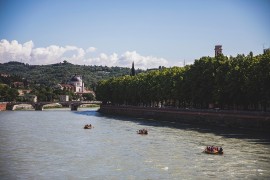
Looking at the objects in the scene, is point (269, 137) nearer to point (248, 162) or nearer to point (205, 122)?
point (248, 162)

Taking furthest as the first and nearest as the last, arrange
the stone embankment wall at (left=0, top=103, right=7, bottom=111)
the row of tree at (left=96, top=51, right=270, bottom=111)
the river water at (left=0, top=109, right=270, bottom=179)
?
the stone embankment wall at (left=0, top=103, right=7, bottom=111), the row of tree at (left=96, top=51, right=270, bottom=111), the river water at (left=0, top=109, right=270, bottom=179)

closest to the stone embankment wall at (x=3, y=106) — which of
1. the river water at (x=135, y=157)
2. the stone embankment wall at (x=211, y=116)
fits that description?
the stone embankment wall at (x=211, y=116)

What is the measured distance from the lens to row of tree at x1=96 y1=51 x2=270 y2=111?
78.4m

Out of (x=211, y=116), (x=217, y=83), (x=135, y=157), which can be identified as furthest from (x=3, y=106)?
(x=135, y=157)

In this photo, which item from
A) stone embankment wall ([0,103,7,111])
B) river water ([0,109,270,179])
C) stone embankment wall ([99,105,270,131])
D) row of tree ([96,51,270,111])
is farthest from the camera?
stone embankment wall ([0,103,7,111])

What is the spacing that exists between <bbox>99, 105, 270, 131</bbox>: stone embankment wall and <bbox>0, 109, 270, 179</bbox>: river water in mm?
3784

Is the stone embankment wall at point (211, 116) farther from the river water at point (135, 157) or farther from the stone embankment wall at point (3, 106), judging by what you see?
the stone embankment wall at point (3, 106)

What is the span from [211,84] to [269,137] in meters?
31.7

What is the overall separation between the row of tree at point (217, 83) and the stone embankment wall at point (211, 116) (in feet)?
13.6

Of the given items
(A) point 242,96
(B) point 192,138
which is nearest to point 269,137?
(B) point 192,138

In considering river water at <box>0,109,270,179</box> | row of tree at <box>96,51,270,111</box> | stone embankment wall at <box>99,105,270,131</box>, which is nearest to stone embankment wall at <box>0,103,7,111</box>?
row of tree at <box>96,51,270,111</box>

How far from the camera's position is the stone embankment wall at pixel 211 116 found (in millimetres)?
74000

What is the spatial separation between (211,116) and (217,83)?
7704 mm

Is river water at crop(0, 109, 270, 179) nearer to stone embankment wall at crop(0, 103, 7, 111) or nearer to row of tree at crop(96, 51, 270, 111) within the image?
row of tree at crop(96, 51, 270, 111)
